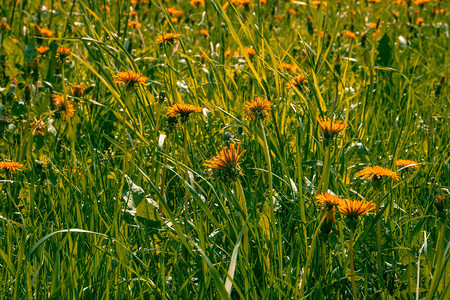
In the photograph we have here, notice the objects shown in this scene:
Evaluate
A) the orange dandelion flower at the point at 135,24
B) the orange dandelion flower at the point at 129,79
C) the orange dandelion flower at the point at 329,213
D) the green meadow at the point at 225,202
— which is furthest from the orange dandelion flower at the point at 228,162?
the orange dandelion flower at the point at 135,24

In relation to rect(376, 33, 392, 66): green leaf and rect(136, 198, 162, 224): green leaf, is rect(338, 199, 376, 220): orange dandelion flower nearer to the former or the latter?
rect(136, 198, 162, 224): green leaf

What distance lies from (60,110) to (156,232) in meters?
0.77

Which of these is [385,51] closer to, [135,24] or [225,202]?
[135,24]

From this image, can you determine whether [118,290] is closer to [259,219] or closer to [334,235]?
[259,219]

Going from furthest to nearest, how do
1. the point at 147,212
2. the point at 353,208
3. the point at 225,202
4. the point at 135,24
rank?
1. the point at 135,24
2. the point at 225,202
3. the point at 147,212
4. the point at 353,208

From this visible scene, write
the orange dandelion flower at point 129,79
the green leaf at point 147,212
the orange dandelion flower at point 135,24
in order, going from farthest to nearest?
the orange dandelion flower at point 135,24 → the orange dandelion flower at point 129,79 → the green leaf at point 147,212

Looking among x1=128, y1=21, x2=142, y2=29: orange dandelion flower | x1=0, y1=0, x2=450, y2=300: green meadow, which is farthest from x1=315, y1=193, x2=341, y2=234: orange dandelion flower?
x1=128, y1=21, x2=142, y2=29: orange dandelion flower

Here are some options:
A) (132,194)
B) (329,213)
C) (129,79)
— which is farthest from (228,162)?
(129,79)

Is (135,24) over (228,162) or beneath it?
beneath

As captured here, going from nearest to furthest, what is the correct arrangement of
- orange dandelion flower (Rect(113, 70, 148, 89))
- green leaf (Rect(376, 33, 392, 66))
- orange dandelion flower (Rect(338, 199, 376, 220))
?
orange dandelion flower (Rect(338, 199, 376, 220)) → orange dandelion flower (Rect(113, 70, 148, 89)) → green leaf (Rect(376, 33, 392, 66))

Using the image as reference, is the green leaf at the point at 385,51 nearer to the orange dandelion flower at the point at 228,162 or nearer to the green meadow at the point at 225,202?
the green meadow at the point at 225,202

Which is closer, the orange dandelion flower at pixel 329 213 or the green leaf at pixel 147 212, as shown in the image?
the orange dandelion flower at pixel 329 213

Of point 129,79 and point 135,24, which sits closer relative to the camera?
point 129,79

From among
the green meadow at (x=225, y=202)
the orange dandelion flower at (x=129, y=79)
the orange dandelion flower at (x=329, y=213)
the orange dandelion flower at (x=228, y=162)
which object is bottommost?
the green meadow at (x=225, y=202)
